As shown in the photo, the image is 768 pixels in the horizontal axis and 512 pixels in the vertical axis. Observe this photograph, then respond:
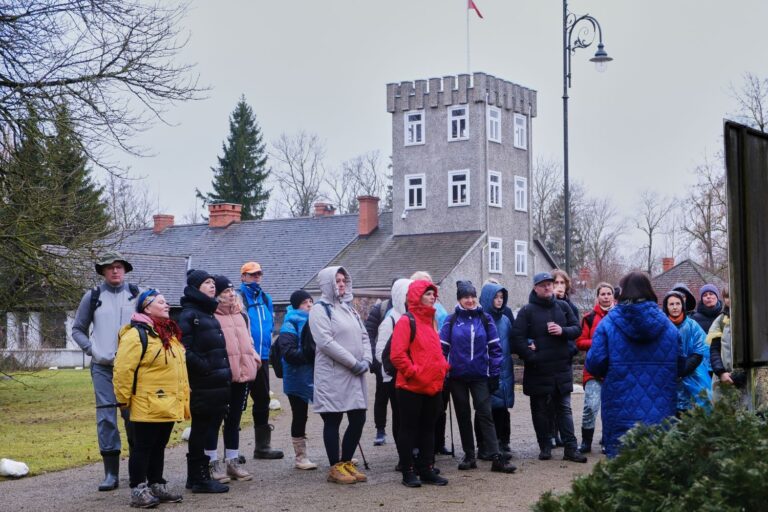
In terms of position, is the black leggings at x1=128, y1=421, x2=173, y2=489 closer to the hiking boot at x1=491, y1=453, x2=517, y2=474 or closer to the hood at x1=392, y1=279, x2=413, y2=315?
the hood at x1=392, y1=279, x2=413, y2=315

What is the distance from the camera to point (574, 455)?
11914mm

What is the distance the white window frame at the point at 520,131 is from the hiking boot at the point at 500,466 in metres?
48.3

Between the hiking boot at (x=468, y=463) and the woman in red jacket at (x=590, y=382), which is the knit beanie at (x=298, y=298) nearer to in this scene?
the hiking boot at (x=468, y=463)

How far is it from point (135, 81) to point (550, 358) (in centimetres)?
1065

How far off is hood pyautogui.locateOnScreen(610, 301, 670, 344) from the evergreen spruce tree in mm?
71693

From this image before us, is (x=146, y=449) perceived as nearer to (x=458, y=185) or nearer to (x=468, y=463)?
(x=468, y=463)

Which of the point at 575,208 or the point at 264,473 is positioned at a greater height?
the point at 575,208

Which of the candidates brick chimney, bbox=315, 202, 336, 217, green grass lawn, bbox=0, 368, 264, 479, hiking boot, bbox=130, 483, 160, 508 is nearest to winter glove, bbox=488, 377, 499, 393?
hiking boot, bbox=130, 483, 160, 508

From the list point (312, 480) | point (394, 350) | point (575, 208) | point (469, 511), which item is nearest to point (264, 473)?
point (312, 480)

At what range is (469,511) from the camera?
30.0 feet

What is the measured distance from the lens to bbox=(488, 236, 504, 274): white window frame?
56219mm

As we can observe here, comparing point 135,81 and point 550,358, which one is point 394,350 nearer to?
point 550,358

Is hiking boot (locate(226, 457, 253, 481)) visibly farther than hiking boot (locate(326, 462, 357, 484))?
Yes

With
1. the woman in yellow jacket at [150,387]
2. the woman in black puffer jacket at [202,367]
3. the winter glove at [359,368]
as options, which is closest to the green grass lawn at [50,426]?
the woman in black puffer jacket at [202,367]
